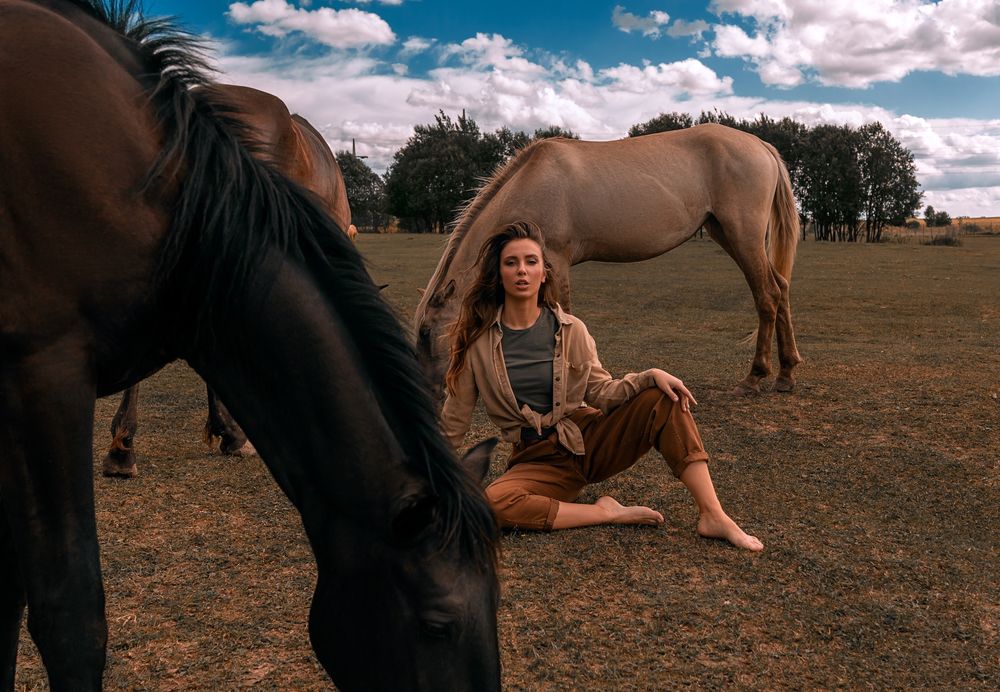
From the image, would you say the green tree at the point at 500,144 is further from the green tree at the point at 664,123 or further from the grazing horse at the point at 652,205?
the grazing horse at the point at 652,205

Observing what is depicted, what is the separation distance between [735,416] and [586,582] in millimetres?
3005

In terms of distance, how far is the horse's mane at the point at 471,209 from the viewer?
214 inches

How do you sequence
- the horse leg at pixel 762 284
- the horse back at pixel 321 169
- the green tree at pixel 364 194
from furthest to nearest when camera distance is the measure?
the green tree at pixel 364 194
the horse leg at pixel 762 284
the horse back at pixel 321 169

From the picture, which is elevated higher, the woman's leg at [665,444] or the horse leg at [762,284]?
the horse leg at [762,284]

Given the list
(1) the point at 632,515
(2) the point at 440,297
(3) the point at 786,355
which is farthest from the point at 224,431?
(3) the point at 786,355

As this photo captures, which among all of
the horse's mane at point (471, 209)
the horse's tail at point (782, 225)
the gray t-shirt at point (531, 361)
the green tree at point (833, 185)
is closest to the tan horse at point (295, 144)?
the horse's mane at point (471, 209)

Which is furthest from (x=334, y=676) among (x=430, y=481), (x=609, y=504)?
(x=609, y=504)

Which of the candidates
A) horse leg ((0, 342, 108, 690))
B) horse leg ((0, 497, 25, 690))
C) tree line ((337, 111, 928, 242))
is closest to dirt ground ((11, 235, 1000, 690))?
horse leg ((0, 497, 25, 690))

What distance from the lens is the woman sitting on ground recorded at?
129 inches

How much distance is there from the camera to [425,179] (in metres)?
49.9

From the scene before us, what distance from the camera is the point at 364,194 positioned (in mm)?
59625

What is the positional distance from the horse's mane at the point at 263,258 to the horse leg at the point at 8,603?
2.52 feet

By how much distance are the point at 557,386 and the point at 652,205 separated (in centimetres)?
327

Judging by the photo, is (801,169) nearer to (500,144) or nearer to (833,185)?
(833,185)
